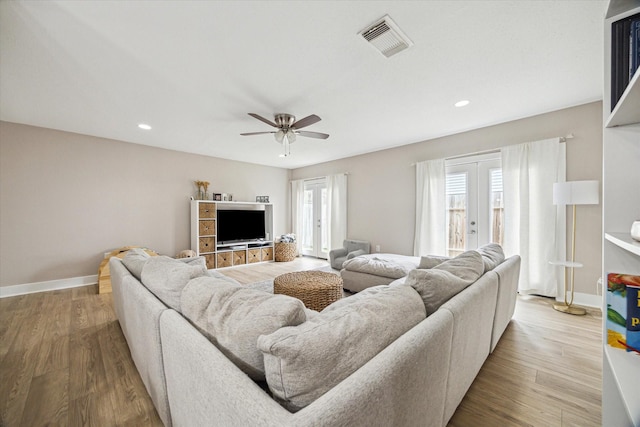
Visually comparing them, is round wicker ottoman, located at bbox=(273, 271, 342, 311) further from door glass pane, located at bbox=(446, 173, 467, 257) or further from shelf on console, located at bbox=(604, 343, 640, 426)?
door glass pane, located at bbox=(446, 173, 467, 257)

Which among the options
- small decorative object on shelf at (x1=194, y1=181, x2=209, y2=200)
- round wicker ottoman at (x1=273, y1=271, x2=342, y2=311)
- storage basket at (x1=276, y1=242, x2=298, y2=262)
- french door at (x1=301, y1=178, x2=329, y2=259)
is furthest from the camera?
french door at (x1=301, y1=178, x2=329, y2=259)

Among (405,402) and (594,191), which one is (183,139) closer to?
(405,402)

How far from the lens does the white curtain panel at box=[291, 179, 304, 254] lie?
670 cm

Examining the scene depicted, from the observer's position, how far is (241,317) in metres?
0.95

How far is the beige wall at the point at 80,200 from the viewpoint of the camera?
3482 millimetres

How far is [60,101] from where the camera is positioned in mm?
2836

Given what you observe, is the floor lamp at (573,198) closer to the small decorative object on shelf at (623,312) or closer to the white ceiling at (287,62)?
the white ceiling at (287,62)

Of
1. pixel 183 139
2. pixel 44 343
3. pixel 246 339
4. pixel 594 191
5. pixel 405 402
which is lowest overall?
pixel 44 343

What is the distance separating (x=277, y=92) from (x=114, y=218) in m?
3.85

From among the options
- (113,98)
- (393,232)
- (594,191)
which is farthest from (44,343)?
(594,191)

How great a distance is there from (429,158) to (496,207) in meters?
1.34

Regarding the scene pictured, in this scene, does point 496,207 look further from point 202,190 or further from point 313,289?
point 202,190

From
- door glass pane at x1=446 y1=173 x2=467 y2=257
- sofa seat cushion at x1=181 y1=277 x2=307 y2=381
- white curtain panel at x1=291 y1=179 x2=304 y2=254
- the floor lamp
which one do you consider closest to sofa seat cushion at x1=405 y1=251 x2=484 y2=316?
sofa seat cushion at x1=181 y1=277 x2=307 y2=381

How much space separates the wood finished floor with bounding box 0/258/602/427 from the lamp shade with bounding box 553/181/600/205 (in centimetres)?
130
